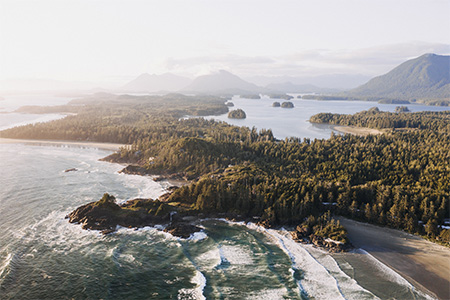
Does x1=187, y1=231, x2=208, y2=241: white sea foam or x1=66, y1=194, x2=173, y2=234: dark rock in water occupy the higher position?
x1=66, y1=194, x2=173, y2=234: dark rock in water

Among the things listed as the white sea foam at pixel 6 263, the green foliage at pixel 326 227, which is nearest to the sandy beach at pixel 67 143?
the white sea foam at pixel 6 263

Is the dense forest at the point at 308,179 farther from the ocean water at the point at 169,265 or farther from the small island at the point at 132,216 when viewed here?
the ocean water at the point at 169,265

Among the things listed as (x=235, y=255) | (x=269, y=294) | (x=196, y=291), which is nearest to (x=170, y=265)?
(x=196, y=291)

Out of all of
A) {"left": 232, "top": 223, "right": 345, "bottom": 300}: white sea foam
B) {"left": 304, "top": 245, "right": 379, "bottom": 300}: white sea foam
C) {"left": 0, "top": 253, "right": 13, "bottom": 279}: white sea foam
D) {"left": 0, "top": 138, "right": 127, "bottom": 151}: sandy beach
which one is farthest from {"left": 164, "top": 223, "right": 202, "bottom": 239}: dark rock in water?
{"left": 0, "top": 138, "right": 127, "bottom": 151}: sandy beach

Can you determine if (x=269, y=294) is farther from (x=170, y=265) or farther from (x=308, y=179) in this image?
(x=308, y=179)

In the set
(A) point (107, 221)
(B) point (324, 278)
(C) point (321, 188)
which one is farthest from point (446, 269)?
(A) point (107, 221)

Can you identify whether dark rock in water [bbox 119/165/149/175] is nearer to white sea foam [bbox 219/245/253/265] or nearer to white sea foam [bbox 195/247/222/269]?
white sea foam [bbox 195/247/222/269]
